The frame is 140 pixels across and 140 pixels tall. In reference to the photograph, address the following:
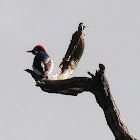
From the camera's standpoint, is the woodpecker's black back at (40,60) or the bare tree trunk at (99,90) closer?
the bare tree trunk at (99,90)

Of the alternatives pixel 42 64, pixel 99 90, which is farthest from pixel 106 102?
pixel 42 64

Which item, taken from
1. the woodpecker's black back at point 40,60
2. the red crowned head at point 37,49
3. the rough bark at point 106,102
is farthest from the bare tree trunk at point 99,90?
the red crowned head at point 37,49

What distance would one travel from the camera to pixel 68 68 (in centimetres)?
1432

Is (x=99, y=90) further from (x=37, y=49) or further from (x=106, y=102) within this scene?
(x=37, y=49)

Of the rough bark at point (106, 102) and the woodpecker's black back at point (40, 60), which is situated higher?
the woodpecker's black back at point (40, 60)

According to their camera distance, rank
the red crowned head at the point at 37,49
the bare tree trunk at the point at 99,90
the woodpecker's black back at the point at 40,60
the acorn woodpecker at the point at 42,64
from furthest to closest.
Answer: the red crowned head at the point at 37,49 → the woodpecker's black back at the point at 40,60 → the acorn woodpecker at the point at 42,64 → the bare tree trunk at the point at 99,90

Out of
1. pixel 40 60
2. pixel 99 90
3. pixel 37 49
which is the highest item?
pixel 37 49

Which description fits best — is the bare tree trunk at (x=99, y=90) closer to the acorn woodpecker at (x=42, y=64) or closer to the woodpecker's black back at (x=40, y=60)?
the acorn woodpecker at (x=42, y=64)

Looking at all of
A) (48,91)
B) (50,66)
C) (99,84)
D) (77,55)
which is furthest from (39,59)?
(99,84)

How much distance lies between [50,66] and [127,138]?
4.87 metres

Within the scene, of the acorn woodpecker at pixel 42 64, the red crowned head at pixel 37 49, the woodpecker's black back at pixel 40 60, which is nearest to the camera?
the acorn woodpecker at pixel 42 64

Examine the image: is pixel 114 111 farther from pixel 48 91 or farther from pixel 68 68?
pixel 68 68

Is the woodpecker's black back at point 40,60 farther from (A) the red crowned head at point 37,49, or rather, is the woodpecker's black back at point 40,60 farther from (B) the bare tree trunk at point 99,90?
(B) the bare tree trunk at point 99,90

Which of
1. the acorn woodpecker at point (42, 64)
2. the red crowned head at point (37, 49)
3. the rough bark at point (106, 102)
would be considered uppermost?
the red crowned head at point (37, 49)
